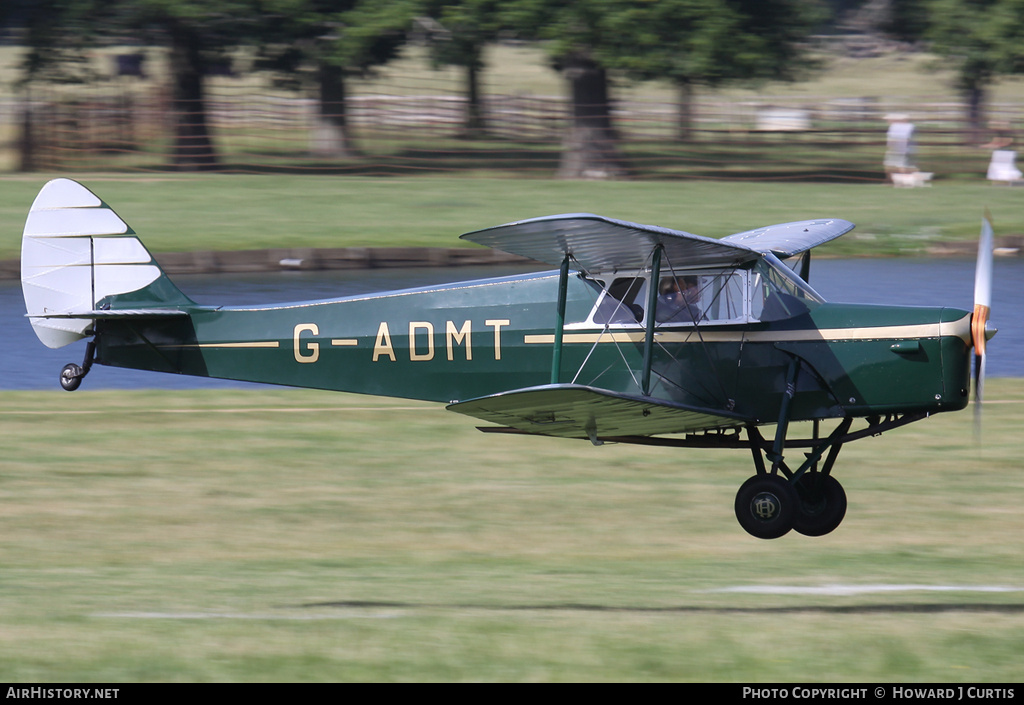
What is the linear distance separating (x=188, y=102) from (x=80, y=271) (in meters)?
30.1

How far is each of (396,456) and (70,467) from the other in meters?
3.59

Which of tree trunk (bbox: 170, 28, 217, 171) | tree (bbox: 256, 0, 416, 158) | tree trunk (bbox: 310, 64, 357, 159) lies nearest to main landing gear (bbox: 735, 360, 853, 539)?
tree (bbox: 256, 0, 416, 158)

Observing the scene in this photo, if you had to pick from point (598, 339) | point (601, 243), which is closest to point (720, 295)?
point (598, 339)

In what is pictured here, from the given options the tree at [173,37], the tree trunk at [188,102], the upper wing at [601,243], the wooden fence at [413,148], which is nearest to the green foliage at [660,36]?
the wooden fence at [413,148]

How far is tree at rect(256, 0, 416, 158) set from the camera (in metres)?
37.2

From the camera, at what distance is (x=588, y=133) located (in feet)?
126

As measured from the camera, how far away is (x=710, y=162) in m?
40.8

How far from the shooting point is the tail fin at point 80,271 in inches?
477

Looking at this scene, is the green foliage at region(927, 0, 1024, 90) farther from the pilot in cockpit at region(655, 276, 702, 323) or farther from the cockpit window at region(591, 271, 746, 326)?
the pilot in cockpit at region(655, 276, 702, 323)

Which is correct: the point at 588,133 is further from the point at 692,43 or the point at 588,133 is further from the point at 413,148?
the point at 413,148

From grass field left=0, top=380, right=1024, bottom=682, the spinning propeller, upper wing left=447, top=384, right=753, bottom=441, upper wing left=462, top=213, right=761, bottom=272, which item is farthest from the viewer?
the spinning propeller

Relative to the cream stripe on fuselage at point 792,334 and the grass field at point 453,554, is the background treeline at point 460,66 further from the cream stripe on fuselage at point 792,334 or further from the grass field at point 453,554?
the cream stripe on fuselage at point 792,334

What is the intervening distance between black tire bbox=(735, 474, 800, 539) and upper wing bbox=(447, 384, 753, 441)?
58 cm

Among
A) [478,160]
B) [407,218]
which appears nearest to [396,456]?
[407,218]
